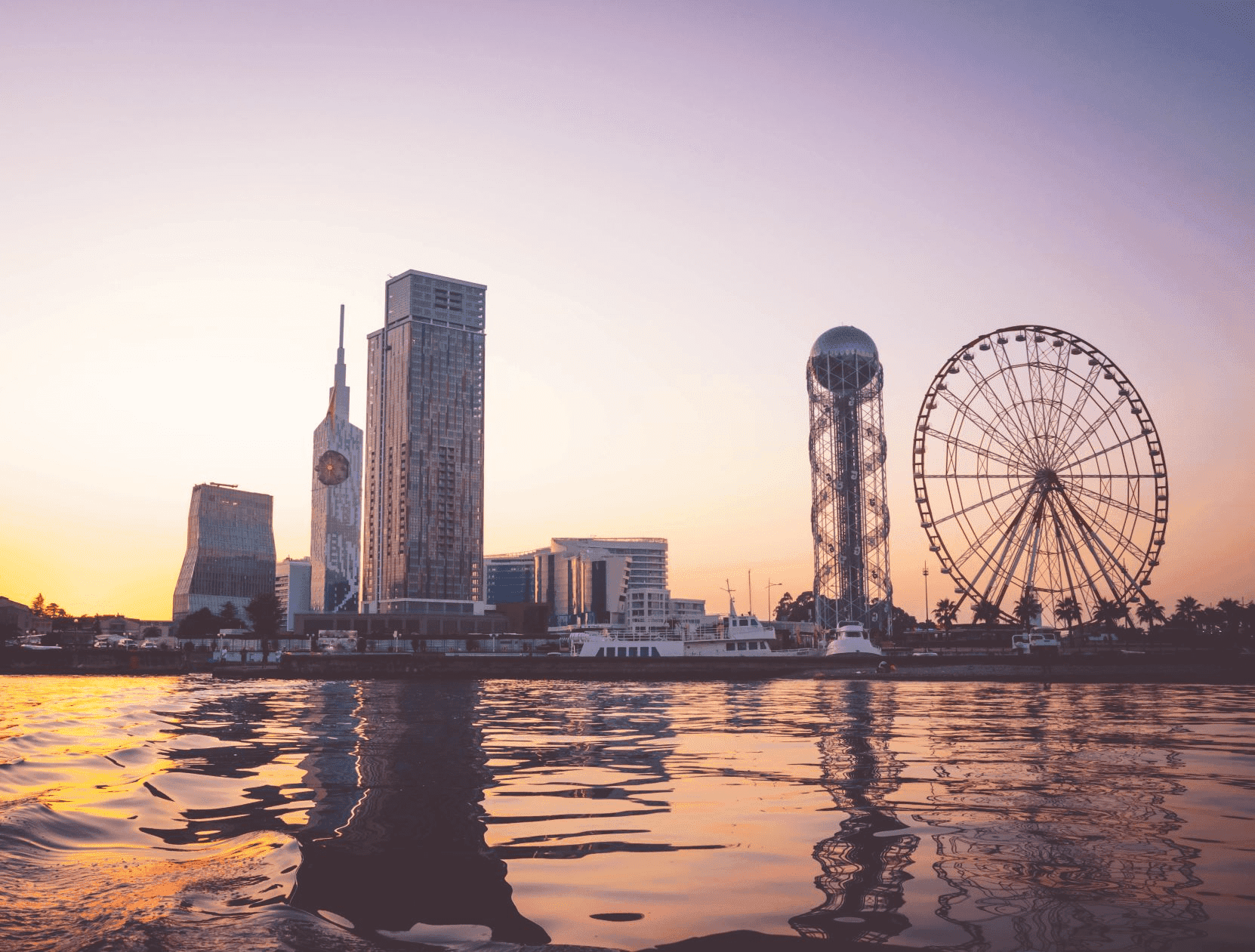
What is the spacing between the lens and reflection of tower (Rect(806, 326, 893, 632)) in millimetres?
161750

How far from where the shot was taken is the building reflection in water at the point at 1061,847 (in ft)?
28.5

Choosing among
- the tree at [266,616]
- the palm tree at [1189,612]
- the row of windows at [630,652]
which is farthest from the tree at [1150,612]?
the tree at [266,616]

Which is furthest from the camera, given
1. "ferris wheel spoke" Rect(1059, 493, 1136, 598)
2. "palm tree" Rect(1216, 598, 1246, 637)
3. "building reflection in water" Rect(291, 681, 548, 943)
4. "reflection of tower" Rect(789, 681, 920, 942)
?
"palm tree" Rect(1216, 598, 1246, 637)

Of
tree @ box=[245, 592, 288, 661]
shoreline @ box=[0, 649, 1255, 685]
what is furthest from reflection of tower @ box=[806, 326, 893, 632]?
tree @ box=[245, 592, 288, 661]

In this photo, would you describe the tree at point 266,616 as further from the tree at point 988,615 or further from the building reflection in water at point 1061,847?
the building reflection in water at point 1061,847

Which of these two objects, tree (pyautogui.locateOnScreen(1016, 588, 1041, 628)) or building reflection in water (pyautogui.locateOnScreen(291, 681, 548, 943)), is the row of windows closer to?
tree (pyautogui.locateOnScreen(1016, 588, 1041, 628))

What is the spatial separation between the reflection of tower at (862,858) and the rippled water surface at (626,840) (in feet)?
0.18

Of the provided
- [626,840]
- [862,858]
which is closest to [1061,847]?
[862,858]

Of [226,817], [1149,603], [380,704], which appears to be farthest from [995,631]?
[226,817]

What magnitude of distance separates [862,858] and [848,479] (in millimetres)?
155740

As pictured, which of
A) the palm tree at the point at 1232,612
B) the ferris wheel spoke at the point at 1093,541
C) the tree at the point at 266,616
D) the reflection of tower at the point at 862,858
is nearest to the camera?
the reflection of tower at the point at 862,858

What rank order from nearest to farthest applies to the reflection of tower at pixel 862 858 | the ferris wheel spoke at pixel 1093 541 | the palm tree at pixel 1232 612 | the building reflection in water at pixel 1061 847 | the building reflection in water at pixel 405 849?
the building reflection in water at pixel 1061 847 < the reflection of tower at pixel 862 858 < the building reflection in water at pixel 405 849 < the ferris wheel spoke at pixel 1093 541 < the palm tree at pixel 1232 612

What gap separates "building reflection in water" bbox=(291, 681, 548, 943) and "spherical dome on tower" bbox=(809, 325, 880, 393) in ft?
476

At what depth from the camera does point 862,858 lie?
11727 mm
